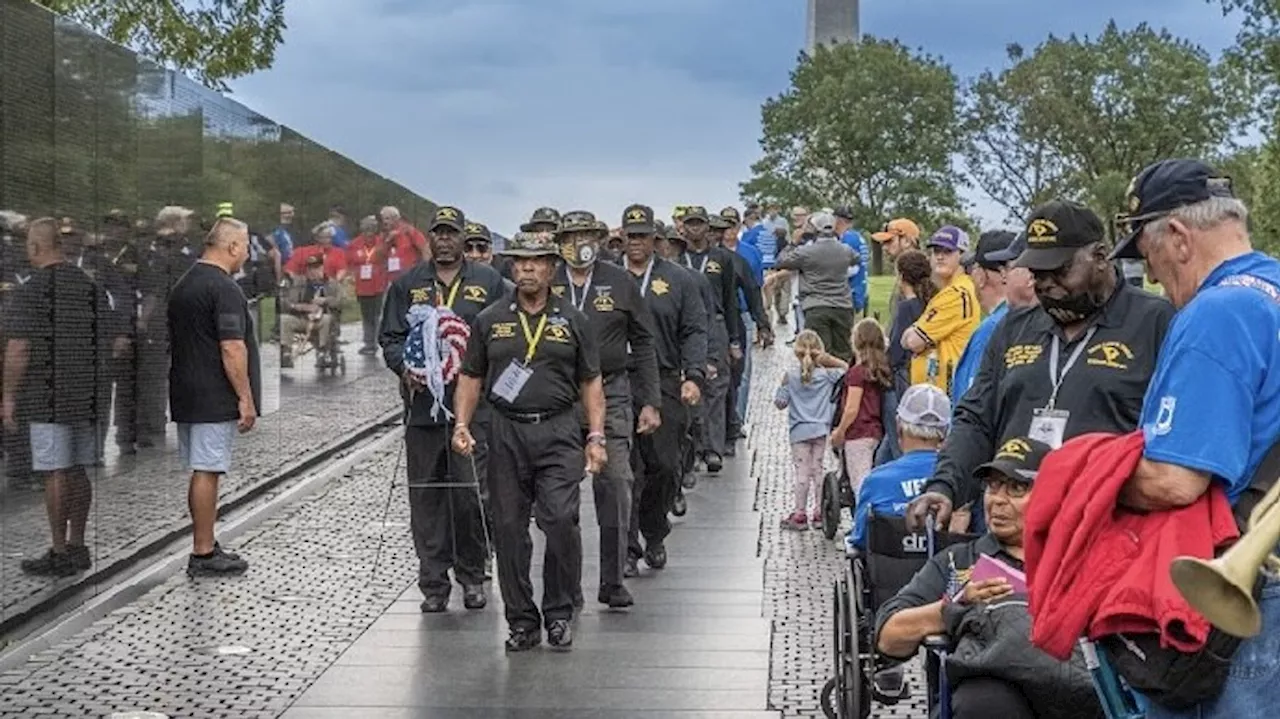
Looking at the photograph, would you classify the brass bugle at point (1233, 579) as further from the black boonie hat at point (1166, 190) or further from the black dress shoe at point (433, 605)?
the black dress shoe at point (433, 605)

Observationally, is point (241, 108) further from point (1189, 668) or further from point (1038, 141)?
point (1038, 141)

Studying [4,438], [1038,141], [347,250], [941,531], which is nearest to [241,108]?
[347,250]

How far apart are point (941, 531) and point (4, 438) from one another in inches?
214

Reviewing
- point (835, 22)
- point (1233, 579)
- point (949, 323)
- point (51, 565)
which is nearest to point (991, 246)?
point (949, 323)

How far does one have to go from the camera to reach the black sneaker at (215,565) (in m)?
12.8

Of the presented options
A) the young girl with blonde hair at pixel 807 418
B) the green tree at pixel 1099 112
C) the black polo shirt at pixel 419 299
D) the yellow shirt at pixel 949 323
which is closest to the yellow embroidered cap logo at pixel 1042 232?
the yellow shirt at pixel 949 323

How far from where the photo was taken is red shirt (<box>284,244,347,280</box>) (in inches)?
775

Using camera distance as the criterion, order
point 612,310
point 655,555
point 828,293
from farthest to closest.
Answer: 1. point 828,293
2. point 655,555
3. point 612,310

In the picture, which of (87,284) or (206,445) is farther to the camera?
(206,445)

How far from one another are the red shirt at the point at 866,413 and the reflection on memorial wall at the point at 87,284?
420 cm

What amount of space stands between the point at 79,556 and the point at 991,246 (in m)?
5.25

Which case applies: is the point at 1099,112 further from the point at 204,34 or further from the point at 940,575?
the point at 940,575

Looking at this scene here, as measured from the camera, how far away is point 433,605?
11703mm

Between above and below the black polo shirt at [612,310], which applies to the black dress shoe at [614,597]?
below
